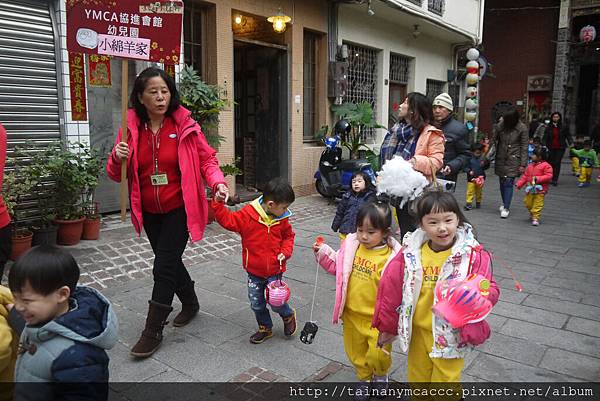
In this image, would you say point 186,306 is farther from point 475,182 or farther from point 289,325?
point 475,182

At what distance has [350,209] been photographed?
15.5 ft

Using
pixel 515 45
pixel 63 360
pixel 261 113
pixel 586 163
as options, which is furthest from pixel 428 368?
pixel 515 45

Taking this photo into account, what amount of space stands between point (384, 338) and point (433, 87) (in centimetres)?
1478

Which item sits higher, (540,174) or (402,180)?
(402,180)

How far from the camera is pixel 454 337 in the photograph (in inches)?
91.5

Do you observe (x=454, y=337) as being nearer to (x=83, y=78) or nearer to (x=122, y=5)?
(x=122, y=5)

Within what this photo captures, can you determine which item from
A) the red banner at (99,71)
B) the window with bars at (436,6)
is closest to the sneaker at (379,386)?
the red banner at (99,71)

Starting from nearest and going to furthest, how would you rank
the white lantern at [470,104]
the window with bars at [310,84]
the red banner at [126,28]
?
the red banner at [126,28] < the window with bars at [310,84] < the white lantern at [470,104]

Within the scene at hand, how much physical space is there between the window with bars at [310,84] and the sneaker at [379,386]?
7.85m

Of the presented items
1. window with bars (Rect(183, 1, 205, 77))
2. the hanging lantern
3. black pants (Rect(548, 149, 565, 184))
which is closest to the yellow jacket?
window with bars (Rect(183, 1, 205, 77))

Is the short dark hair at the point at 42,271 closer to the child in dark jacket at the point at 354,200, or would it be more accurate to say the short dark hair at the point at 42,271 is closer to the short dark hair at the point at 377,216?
the short dark hair at the point at 377,216

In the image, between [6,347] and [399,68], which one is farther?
[399,68]

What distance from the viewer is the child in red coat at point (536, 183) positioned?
7.96 metres

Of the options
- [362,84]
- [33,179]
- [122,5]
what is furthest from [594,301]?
[362,84]
